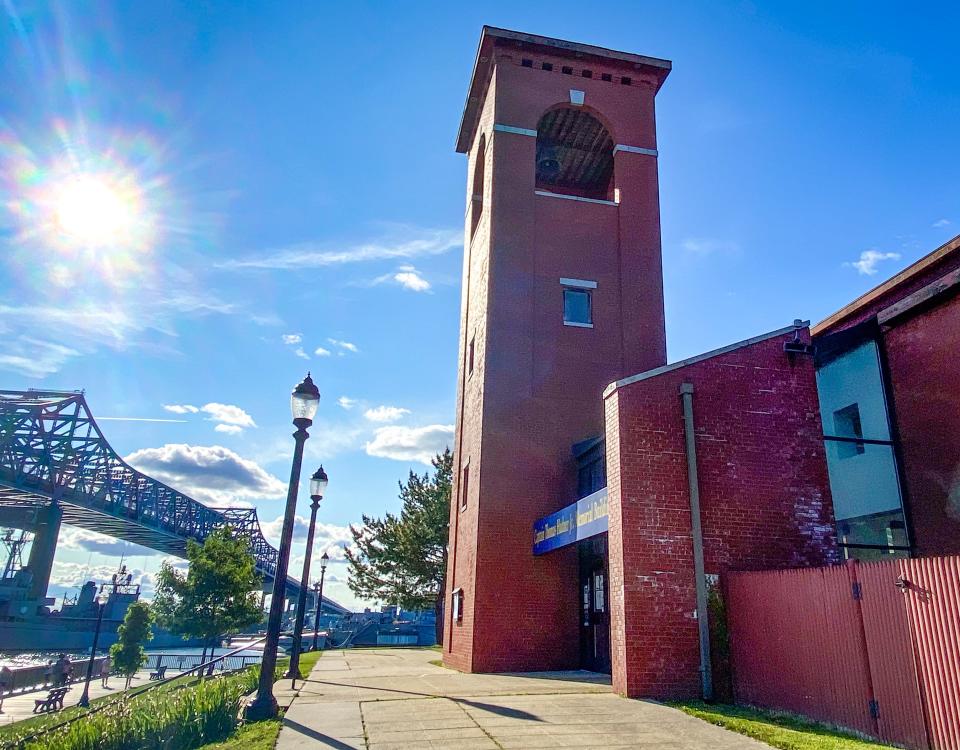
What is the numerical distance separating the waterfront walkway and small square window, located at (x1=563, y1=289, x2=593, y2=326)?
1529 centimetres

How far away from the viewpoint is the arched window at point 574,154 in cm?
2058

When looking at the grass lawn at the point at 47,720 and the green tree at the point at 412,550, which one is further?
the green tree at the point at 412,550

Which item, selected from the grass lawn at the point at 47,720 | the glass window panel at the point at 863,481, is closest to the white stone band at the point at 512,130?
the glass window panel at the point at 863,481

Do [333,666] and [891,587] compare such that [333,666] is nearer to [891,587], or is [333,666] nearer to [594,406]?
[594,406]

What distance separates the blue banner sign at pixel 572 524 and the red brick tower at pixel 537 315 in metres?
0.75

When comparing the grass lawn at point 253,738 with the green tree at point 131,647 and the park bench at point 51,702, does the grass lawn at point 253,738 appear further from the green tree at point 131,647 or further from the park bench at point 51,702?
the green tree at point 131,647

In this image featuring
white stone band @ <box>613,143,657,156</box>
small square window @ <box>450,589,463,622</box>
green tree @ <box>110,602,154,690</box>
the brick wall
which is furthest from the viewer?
green tree @ <box>110,602,154,690</box>

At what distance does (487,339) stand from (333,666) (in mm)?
9504

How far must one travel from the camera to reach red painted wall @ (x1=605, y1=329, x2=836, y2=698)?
30.0 ft

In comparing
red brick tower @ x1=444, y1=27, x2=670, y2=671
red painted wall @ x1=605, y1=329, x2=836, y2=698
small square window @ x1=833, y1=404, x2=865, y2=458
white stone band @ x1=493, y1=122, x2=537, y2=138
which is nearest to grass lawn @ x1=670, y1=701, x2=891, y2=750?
red painted wall @ x1=605, y1=329, x2=836, y2=698

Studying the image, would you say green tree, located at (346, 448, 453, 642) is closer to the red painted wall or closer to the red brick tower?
the red brick tower

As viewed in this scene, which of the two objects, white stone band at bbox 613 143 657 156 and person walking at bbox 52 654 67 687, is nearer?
white stone band at bbox 613 143 657 156

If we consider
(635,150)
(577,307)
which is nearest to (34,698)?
(577,307)

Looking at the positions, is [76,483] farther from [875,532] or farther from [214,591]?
[875,532]
